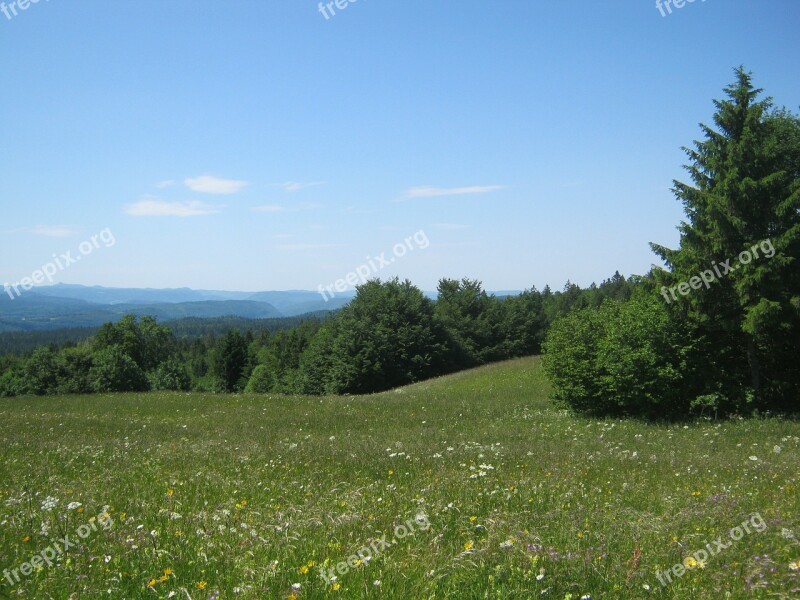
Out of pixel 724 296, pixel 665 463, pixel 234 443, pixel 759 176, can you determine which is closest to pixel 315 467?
pixel 234 443

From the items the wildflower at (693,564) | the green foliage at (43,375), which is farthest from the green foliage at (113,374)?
the wildflower at (693,564)

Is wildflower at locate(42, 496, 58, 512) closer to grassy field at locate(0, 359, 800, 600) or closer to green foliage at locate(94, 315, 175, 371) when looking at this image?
grassy field at locate(0, 359, 800, 600)

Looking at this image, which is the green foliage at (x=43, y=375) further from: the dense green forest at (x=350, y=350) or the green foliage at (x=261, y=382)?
the green foliage at (x=261, y=382)

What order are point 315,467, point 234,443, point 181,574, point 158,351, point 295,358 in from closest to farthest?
1. point 181,574
2. point 315,467
3. point 234,443
4. point 158,351
5. point 295,358

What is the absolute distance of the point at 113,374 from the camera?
154 ft

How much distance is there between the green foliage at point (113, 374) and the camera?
46.0 metres

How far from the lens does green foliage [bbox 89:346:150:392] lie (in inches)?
1811

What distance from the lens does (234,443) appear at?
1445 cm

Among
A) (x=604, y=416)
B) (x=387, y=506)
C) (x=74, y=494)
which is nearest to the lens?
(x=387, y=506)

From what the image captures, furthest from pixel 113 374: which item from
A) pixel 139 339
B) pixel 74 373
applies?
pixel 139 339

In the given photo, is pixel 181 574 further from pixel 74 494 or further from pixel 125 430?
pixel 125 430

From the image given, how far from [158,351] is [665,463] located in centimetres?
9833

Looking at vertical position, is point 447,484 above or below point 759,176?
below

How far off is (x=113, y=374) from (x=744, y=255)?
150 ft
